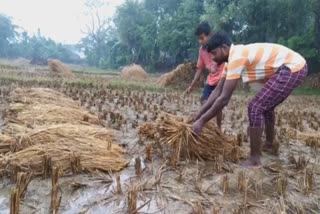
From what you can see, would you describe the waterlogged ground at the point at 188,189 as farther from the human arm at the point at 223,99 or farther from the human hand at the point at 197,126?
the human arm at the point at 223,99

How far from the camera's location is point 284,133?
211 inches

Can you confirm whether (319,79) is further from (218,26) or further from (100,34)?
(100,34)

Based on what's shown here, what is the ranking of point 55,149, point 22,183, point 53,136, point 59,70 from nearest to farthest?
point 22,183 → point 55,149 → point 53,136 → point 59,70

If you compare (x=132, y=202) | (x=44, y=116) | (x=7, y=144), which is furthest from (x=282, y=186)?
(x=44, y=116)

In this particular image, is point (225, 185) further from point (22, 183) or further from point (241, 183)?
point (22, 183)

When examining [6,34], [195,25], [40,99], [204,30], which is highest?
[6,34]

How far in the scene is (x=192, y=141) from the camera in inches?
146

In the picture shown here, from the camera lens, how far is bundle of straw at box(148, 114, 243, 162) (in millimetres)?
3660

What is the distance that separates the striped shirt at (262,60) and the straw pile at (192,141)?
2.16 feet

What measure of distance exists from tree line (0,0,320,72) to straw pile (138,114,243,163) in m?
15.6

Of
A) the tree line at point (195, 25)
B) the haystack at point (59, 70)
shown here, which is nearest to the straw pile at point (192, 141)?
the haystack at point (59, 70)

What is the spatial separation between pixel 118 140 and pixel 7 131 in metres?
1.23

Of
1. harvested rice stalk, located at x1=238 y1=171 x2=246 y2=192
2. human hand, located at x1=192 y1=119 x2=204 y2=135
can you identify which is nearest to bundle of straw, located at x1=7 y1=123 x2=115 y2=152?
human hand, located at x1=192 y1=119 x2=204 y2=135

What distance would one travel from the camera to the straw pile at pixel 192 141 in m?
3.66
